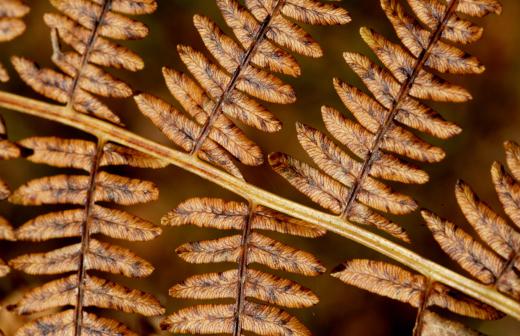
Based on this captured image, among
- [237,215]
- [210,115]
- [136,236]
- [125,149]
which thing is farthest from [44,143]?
[237,215]

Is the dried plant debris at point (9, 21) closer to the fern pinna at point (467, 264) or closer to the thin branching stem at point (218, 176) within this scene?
the thin branching stem at point (218, 176)

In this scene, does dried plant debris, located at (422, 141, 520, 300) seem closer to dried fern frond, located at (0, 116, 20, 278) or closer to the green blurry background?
the green blurry background

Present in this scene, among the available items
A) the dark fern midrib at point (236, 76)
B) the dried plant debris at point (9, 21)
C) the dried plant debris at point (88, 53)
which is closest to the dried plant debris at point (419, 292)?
the dark fern midrib at point (236, 76)

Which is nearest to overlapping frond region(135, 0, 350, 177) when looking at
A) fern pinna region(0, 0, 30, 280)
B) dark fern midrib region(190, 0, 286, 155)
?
dark fern midrib region(190, 0, 286, 155)

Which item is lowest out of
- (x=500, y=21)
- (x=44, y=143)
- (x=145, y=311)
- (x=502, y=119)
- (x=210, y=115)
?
(x=145, y=311)

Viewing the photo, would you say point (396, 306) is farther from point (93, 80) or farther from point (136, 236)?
point (93, 80)

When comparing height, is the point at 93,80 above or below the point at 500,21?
below
